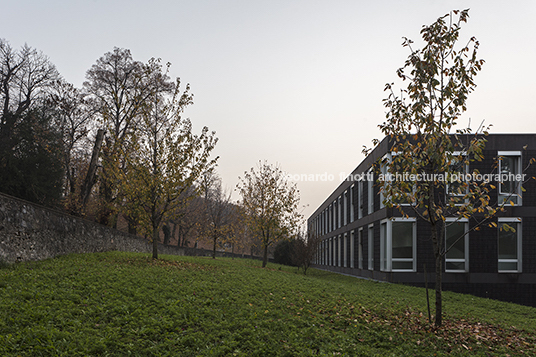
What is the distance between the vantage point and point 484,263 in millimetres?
19672

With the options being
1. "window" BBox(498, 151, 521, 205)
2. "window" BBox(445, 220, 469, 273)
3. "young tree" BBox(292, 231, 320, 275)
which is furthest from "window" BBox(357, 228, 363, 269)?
"window" BBox(498, 151, 521, 205)

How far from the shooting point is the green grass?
587cm

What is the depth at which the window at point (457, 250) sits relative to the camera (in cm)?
1972

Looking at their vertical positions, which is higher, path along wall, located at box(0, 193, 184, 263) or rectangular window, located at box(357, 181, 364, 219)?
rectangular window, located at box(357, 181, 364, 219)

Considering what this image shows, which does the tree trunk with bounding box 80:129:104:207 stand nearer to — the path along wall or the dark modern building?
the path along wall

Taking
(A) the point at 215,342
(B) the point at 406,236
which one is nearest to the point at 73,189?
(B) the point at 406,236

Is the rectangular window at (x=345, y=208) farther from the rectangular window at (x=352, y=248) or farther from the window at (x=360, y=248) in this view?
the window at (x=360, y=248)

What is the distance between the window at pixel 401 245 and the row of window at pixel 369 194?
1.54 meters

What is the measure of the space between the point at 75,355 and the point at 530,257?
21.5m

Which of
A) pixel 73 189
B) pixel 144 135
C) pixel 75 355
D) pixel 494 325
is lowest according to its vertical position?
pixel 494 325

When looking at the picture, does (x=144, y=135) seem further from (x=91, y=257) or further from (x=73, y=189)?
(x=73, y=189)

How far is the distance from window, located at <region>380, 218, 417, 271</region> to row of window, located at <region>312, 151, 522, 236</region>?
1.54 meters

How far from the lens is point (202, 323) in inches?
282

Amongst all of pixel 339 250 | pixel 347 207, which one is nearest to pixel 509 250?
pixel 347 207
